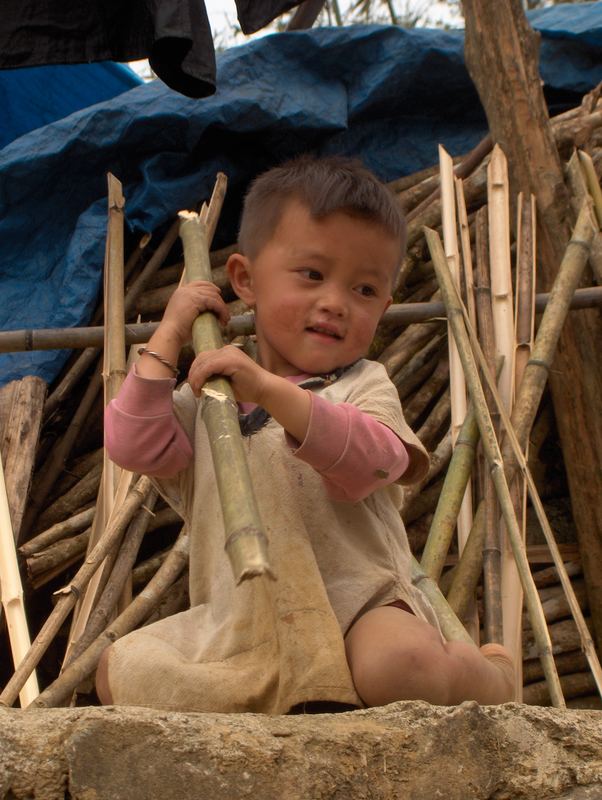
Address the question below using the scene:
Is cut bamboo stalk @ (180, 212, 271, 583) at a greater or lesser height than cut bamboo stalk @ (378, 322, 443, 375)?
lesser

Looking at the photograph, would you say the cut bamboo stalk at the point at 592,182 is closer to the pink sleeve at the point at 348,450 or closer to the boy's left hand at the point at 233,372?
the pink sleeve at the point at 348,450

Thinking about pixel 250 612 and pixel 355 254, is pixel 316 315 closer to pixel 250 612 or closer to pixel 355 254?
pixel 355 254

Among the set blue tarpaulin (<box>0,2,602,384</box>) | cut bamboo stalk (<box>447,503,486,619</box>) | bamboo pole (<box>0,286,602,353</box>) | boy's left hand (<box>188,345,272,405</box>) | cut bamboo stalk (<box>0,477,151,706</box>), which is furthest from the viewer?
blue tarpaulin (<box>0,2,602,384</box>)

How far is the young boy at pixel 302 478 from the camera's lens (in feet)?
4.57

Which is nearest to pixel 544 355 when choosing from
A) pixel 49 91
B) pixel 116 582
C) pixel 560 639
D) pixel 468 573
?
pixel 468 573

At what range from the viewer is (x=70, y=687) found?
2.00 meters

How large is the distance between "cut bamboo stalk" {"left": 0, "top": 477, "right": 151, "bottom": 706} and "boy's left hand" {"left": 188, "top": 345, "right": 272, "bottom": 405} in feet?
2.42

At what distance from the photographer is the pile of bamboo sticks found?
217 cm

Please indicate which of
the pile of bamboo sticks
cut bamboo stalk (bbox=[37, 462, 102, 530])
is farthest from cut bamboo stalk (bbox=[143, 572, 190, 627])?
cut bamboo stalk (bbox=[37, 462, 102, 530])

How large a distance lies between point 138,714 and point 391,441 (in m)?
0.60

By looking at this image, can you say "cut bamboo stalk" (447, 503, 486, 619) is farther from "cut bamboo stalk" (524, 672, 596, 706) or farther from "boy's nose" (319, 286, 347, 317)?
"boy's nose" (319, 286, 347, 317)

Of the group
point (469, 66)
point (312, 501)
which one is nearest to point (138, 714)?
point (312, 501)

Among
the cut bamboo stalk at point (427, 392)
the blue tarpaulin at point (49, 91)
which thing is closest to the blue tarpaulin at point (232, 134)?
the blue tarpaulin at point (49, 91)

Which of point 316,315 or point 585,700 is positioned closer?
point 316,315
